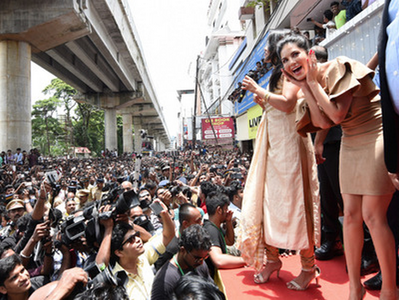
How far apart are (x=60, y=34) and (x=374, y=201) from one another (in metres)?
12.7

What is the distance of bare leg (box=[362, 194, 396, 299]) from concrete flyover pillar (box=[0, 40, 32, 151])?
11792 mm

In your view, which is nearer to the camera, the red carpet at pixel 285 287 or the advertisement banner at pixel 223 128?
the red carpet at pixel 285 287

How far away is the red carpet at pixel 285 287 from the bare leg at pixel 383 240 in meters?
0.37

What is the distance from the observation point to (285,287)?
190 cm

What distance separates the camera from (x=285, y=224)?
1840mm

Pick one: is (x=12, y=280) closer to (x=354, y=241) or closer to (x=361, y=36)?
(x=354, y=241)

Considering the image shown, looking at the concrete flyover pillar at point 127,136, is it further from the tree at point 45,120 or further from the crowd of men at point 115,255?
the crowd of men at point 115,255

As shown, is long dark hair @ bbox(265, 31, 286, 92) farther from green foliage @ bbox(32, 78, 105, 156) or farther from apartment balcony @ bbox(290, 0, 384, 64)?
green foliage @ bbox(32, 78, 105, 156)

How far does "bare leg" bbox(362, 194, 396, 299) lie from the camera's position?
140cm

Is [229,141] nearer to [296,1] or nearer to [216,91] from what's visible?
[296,1]

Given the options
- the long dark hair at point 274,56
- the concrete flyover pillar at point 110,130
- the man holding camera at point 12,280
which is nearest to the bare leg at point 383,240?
the long dark hair at point 274,56

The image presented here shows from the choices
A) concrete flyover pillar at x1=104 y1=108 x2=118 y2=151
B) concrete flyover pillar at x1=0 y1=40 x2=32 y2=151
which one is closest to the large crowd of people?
concrete flyover pillar at x1=0 y1=40 x2=32 y2=151

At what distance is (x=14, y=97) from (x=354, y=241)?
11.9 meters

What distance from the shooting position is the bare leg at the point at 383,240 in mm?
1399
